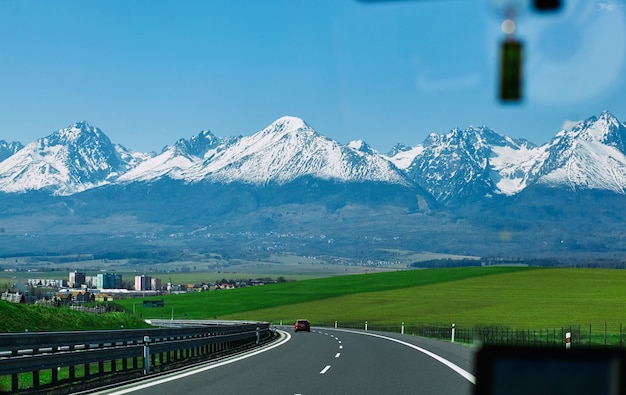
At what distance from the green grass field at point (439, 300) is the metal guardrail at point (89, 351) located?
46.6 m

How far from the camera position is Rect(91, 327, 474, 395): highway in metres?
18.3

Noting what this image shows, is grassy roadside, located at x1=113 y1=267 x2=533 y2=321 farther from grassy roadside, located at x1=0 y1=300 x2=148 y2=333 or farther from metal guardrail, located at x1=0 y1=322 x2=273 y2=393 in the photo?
metal guardrail, located at x1=0 y1=322 x2=273 y2=393

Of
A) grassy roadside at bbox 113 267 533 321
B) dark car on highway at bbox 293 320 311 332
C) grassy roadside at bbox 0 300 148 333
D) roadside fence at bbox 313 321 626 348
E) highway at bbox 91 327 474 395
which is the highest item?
highway at bbox 91 327 474 395

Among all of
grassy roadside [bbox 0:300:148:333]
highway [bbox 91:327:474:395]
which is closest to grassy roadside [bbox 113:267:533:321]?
grassy roadside [bbox 0:300:148:333]

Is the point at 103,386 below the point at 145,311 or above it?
above

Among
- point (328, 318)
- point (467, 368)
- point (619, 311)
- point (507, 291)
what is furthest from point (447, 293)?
point (467, 368)

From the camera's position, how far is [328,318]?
10725cm

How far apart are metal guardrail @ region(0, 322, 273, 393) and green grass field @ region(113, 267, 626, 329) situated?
46.6 meters

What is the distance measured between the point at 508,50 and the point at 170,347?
896 inches

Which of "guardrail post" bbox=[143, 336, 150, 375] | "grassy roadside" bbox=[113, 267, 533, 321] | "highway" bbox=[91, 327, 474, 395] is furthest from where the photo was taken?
"grassy roadside" bbox=[113, 267, 533, 321]

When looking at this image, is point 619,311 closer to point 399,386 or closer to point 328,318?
point 328,318

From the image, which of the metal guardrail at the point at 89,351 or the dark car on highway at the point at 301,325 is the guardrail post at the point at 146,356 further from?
the dark car on highway at the point at 301,325

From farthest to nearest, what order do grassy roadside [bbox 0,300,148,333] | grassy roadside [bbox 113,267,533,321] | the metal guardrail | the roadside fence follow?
grassy roadside [bbox 113,267,533,321] → the roadside fence → grassy roadside [bbox 0,300,148,333] → the metal guardrail

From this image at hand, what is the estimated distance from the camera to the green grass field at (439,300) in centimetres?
8738
